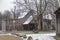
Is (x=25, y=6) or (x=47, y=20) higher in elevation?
(x=25, y=6)

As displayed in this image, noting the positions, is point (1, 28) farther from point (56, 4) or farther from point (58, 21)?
point (58, 21)

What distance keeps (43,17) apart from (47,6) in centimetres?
365

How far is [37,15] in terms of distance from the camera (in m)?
44.4

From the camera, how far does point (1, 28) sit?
46219 millimetres

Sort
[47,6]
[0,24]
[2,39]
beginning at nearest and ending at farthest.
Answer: [2,39], [47,6], [0,24]

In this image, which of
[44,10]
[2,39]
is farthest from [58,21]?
[44,10]

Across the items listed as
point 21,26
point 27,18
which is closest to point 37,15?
point 21,26

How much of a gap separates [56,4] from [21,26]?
9.03 m

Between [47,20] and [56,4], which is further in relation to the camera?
[47,20]

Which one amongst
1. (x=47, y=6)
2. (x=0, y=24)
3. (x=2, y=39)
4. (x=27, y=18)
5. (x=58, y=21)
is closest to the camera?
(x=2, y=39)

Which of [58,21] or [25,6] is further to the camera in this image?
[25,6]

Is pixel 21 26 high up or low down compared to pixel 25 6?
down

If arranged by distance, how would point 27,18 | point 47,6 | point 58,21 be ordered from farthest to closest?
point 27,18 → point 47,6 → point 58,21

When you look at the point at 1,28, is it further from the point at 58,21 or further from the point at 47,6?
the point at 58,21
